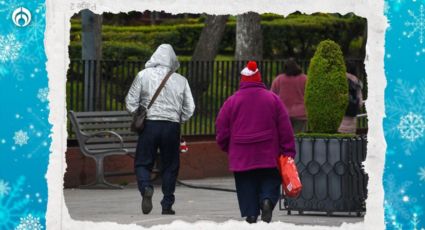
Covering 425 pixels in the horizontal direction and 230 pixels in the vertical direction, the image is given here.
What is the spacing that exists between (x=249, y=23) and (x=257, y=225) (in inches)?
529

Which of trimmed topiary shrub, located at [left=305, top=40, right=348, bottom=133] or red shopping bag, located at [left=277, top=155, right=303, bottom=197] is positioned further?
trimmed topiary shrub, located at [left=305, top=40, right=348, bottom=133]

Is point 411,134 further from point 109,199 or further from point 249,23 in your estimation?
point 249,23

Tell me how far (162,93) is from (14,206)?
3407mm

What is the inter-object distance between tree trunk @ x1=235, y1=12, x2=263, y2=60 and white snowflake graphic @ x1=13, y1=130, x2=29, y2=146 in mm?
13736

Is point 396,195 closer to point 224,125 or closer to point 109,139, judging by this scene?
point 224,125

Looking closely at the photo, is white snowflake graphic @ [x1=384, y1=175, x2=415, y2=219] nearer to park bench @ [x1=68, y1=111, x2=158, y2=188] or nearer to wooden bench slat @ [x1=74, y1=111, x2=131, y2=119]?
park bench @ [x1=68, y1=111, x2=158, y2=188]

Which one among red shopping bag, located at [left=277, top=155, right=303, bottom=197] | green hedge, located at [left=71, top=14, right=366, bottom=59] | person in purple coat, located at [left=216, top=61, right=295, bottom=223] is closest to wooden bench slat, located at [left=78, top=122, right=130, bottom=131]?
person in purple coat, located at [left=216, top=61, right=295, bottom=223]

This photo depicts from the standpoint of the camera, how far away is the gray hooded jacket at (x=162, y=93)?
1254cm

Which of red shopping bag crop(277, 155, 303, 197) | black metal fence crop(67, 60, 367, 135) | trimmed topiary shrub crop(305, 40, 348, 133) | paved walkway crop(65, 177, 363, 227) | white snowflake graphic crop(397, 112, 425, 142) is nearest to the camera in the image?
white snowflake graphic crop(397, 112, 425, 142)

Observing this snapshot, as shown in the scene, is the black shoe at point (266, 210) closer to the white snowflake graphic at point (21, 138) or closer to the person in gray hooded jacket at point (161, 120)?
the person in gray hooded jacket at point (161, 120)

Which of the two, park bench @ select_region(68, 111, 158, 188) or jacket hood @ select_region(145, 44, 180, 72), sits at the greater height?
jacket hood @ select_region(145, 44, 180, 72)

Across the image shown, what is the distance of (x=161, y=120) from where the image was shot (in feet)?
41.1

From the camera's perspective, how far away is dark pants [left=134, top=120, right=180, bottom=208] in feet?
41.1

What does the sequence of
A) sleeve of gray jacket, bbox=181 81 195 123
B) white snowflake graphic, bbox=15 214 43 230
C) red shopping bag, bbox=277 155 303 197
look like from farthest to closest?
1. sleeve of gray jacket, bbox=181 81 195 123
2. red shopping bag, bbox=277 155 303 197
3. white snowflake graphic, bbox=15 214 43 230
